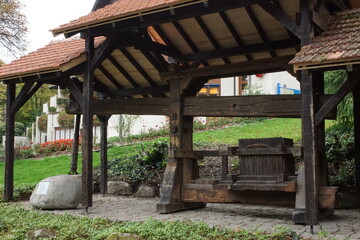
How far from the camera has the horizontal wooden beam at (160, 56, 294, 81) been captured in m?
8.62

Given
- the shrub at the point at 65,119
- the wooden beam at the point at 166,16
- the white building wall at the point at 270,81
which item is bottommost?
the shrub at the point at 65,119

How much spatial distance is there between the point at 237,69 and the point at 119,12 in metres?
2.56

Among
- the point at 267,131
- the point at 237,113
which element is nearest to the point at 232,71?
the point at 237,113

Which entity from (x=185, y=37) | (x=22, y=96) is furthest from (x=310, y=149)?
(x=22, y=96)

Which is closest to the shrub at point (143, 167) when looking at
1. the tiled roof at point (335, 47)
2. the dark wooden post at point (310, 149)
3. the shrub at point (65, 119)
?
the dark wooden post at point (310, 149)

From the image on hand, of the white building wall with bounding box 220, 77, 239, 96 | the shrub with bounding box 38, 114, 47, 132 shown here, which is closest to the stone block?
the white building wall with bounding box 220, 77, 239, 96

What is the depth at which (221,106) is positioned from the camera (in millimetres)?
8945

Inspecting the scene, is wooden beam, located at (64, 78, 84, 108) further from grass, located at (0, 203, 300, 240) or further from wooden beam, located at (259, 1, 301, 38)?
wooden beam, located at (259, 1, 301, 38)

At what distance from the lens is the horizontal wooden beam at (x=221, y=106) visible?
8180 mm

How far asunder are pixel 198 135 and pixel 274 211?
11.3 metres

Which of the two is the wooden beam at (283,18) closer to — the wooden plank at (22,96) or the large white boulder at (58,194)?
the large white boulder at (58,194)

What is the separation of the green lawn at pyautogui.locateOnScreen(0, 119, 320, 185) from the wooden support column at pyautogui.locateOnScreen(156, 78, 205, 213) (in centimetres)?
709

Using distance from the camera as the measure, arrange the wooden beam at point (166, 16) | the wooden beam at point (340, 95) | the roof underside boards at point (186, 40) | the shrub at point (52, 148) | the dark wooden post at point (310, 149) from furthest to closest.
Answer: the shrub at point (52, 148) → the roof underside boards at point (186, 40) → the wooden beam at point (166, 16) → the dark wooden post at point (310, 149) → the wooden beam at point (340, 95)

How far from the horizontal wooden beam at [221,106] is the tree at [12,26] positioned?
16.7 meters
